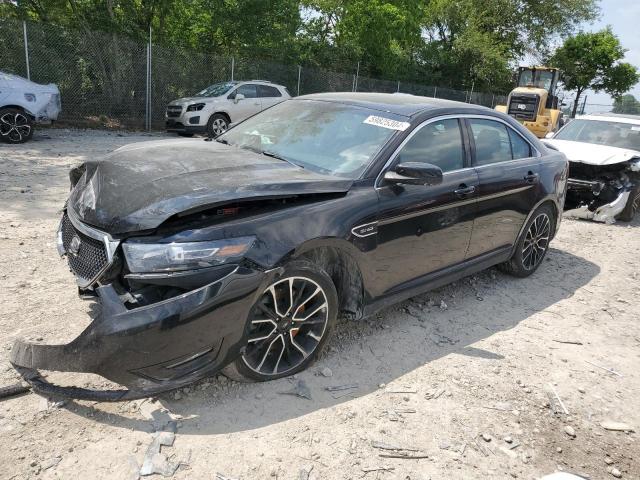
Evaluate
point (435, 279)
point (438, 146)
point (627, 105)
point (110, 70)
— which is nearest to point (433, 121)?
point (438, 146)

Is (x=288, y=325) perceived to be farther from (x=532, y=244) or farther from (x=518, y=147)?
(x=532, y=244)

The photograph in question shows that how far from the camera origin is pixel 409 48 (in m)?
28.7

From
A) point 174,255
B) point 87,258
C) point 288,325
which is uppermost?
point 174,255

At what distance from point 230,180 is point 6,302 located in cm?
204

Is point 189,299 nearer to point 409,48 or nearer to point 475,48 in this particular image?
point 409,48

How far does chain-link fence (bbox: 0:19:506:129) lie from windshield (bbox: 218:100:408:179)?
11.8 m

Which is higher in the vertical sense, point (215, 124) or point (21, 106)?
point (21, 106)

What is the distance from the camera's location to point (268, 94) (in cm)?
1545

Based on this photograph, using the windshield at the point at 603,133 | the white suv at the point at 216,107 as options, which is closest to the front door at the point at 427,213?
the windshield at the point at 603,133

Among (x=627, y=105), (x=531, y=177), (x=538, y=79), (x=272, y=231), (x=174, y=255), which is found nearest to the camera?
(x=174, y=255)

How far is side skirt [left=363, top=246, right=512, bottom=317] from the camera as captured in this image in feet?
11.8

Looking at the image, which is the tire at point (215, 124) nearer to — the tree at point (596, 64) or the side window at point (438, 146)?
the side window at point (438, 146)

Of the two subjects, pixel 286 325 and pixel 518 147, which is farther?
pixel 518 147

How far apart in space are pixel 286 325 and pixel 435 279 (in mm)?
1481
